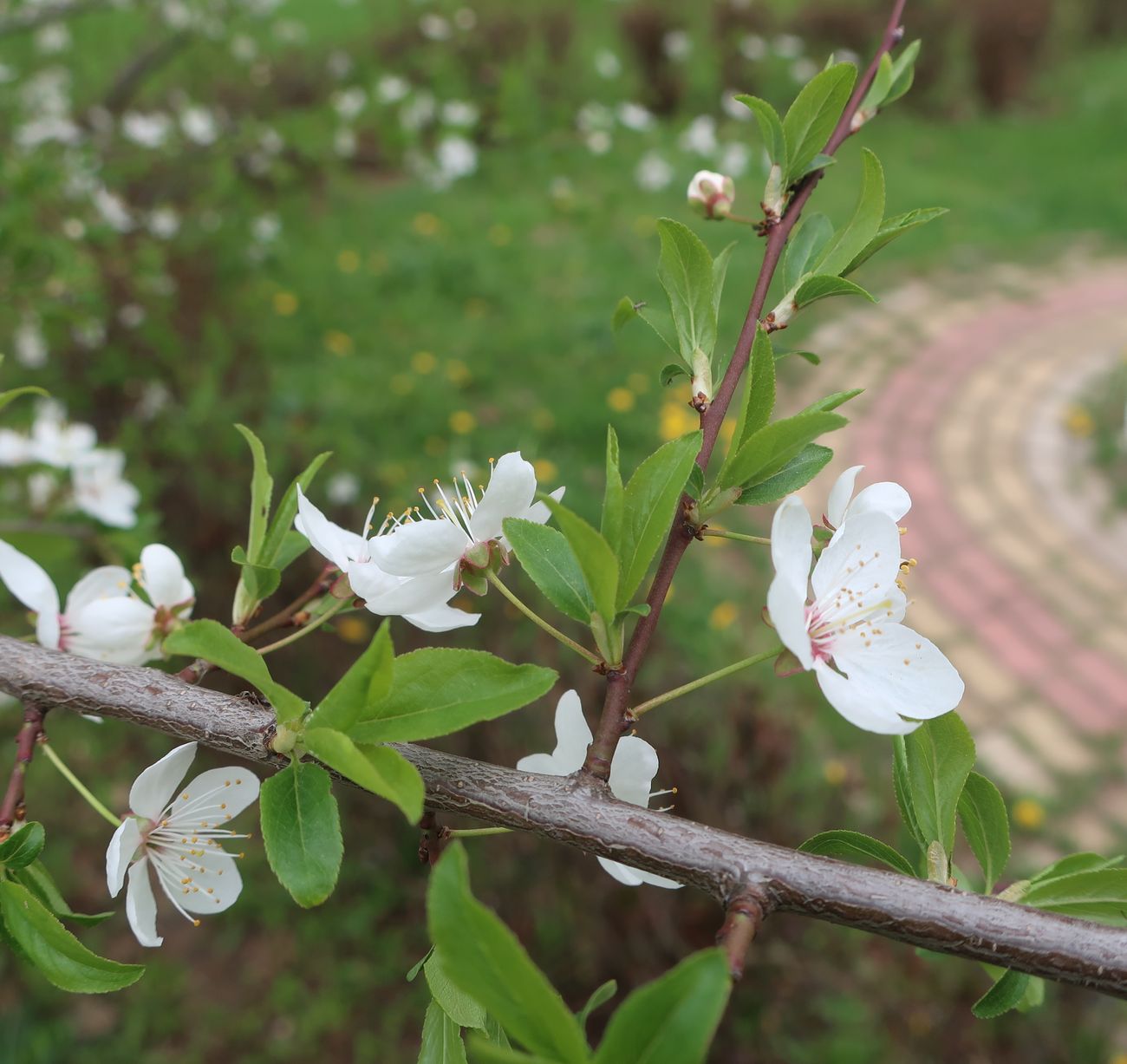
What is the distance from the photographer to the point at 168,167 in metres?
4.04

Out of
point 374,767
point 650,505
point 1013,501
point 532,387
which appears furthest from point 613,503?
point 1013,501

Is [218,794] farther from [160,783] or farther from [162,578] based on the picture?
[162,578]

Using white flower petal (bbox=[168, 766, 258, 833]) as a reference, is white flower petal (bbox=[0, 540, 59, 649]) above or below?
above

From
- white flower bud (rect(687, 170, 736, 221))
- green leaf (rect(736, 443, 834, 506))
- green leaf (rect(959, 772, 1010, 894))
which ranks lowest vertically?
green leaf (rect(959, 772, 1010, 894))

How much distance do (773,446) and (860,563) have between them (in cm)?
15

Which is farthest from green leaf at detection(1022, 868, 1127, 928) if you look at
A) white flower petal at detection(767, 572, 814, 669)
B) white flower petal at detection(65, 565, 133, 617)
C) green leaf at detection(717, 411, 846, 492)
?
white flower petal at detection(65, 565, 133, 617)

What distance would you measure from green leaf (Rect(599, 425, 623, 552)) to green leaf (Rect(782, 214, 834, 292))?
30 centimetres

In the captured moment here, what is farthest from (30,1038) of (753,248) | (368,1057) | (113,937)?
(753,248)

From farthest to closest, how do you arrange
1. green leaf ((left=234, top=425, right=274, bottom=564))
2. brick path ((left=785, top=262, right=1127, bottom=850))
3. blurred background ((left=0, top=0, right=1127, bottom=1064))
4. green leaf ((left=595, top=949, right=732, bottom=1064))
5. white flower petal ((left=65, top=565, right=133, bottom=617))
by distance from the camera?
brick path ((left=785, top=262, right=1127, bottom=850)) < blurred background ((left=0, top=0, right=1127, bottom=1064)) < white flower petal ((left=65, top=565, right=133, bottom=617)) < green leaf ((left=234, top=425, right=274, bottom=564)) < green leaf ((left=595, top=949, right=732, bottom=1064))

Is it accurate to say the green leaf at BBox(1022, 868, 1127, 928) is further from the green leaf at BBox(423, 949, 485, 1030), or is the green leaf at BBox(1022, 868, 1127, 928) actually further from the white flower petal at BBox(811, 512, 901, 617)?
the green leaf at BBox(423, 949, 485, 1030)

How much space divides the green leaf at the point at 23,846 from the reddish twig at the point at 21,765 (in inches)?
0.8

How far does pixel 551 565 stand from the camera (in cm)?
79

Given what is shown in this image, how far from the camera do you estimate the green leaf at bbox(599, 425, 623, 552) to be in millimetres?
715

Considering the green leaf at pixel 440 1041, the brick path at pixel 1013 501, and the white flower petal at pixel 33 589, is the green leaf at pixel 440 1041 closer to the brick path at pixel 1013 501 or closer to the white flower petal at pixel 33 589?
the white flower petal at pixel 33 589
